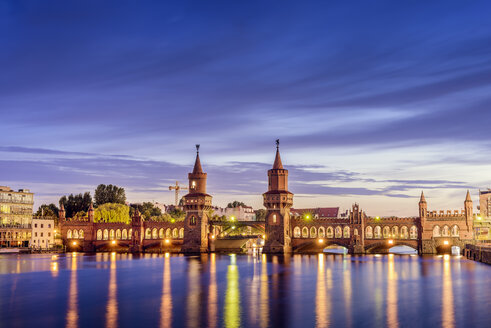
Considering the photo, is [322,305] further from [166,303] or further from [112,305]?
[112,305]

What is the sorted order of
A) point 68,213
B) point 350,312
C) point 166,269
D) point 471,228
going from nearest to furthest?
point 350,312, point 166,269, point 471,228, point 68,213

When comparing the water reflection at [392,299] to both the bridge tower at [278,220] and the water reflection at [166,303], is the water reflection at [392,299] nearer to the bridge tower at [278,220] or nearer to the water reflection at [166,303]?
the water reflection at [166,303]

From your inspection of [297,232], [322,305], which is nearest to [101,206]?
[297,232]

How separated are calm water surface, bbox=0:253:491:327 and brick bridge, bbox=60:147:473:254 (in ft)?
76.5

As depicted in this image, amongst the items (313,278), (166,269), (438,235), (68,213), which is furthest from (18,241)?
(438,235)

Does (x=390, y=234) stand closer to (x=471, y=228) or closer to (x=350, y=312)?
(x=471, y=228)

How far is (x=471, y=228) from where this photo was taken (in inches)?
4894

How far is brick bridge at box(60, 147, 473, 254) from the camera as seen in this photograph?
5012 inches

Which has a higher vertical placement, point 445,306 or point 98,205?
point 98,205

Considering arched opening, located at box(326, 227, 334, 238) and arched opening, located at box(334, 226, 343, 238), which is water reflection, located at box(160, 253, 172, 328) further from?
arched opening, located at box(334, 226, 343, 238)

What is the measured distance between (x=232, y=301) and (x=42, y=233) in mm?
103281

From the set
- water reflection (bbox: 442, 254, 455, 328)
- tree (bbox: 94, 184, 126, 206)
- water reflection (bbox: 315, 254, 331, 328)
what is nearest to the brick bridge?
tree (bbox: 94, 184, 126, 206)

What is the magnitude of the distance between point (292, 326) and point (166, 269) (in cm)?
5410

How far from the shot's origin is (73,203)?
182 metres
